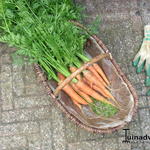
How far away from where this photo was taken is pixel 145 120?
8.17ft

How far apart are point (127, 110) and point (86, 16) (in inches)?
35.4

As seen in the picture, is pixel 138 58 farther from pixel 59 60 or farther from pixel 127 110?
pixel 59 60

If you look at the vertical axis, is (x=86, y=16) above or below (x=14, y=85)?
above

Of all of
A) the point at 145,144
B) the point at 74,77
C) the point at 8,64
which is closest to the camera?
the point at 74,77

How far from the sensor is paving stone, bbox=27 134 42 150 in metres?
2.40

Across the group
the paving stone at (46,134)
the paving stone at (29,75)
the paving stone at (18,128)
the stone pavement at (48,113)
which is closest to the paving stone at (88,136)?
the stone pavement at (48,113)

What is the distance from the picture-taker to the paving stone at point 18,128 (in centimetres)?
244

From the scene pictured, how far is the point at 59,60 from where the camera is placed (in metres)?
2.22

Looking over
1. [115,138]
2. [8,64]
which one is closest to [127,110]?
[115,138]

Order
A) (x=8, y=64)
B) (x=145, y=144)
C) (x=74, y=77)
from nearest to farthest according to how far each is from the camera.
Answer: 1. (x=74, y=77)
2. (x=145, y=144)
3. (x=8, y=64)

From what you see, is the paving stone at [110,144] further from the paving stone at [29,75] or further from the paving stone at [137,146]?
the paving stone at [29,75]

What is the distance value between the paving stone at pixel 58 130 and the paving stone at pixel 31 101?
109 mm

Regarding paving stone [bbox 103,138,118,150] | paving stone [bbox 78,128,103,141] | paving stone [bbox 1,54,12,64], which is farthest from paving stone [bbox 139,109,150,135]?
paving stone [bbox 1,54,12,64]

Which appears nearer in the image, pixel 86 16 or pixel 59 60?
pixel 59 60
